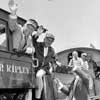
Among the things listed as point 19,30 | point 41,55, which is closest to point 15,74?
point 19,30

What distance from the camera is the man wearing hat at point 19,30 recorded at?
2.17 meters

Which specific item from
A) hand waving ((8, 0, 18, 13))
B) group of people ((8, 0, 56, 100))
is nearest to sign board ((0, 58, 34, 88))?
group of people ((8, 0, 56, 100))

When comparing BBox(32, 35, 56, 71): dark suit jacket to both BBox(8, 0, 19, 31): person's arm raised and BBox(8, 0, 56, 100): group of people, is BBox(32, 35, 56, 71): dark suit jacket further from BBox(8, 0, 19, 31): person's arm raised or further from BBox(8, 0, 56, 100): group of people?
BBox(8, 0, 19, 31): person's arm raised

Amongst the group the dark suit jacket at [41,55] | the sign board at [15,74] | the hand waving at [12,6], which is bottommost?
the sign board at [15,74]

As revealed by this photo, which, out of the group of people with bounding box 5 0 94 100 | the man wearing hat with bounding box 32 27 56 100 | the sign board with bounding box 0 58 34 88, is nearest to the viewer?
the sign board with bounding box 0 58 34 88

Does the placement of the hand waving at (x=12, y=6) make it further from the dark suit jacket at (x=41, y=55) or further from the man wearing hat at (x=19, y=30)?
the dark suit jacket at (x=41, y=55)

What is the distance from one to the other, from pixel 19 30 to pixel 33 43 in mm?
480

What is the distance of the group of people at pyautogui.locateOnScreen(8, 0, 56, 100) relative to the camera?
2.21 meters

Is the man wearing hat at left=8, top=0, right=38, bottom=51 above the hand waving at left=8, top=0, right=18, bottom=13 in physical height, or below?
below

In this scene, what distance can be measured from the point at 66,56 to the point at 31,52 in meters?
3.63

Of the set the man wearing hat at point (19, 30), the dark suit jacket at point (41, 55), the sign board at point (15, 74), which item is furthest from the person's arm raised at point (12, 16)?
the dark suit jacket at point (41, 55)

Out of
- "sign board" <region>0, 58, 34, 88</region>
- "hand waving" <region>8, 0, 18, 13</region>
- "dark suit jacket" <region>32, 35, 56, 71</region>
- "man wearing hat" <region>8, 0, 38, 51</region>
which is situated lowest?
"sign board" <region>0, 58, 34, 88</region>

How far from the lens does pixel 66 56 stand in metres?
5.94

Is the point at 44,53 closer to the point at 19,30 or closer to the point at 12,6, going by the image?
the point at 19,30
